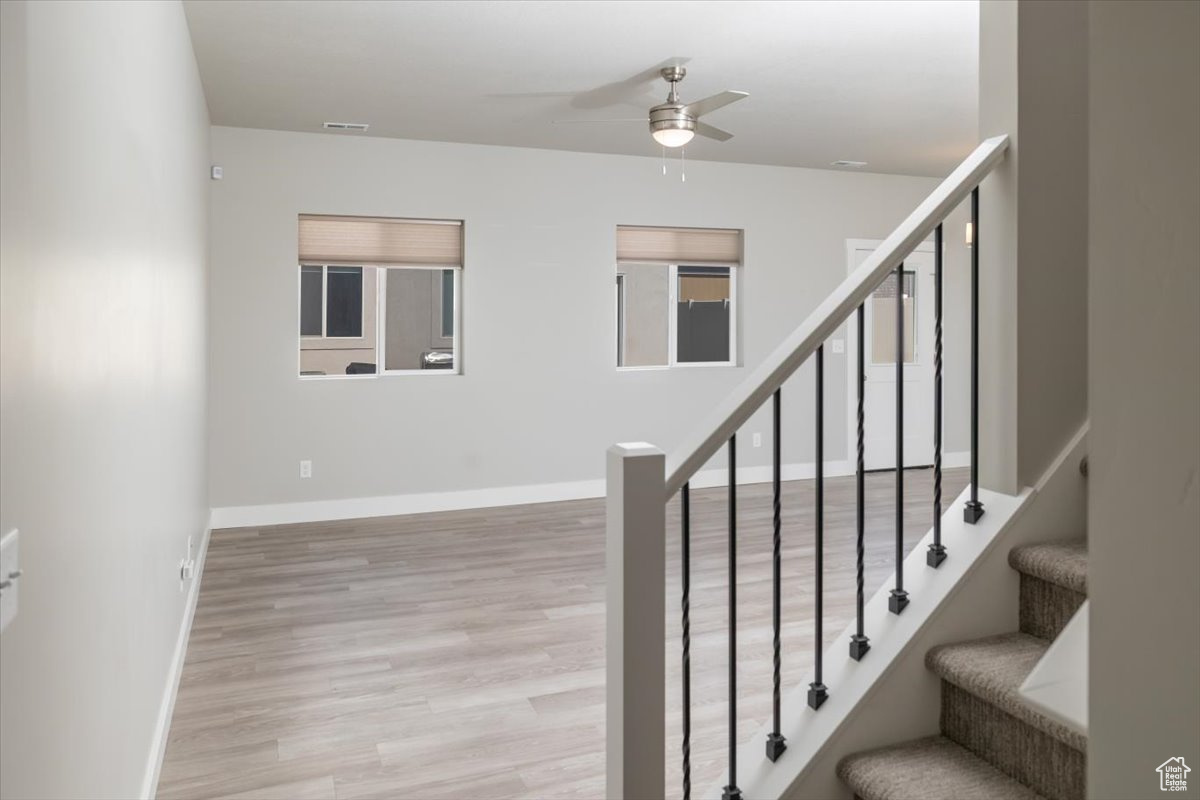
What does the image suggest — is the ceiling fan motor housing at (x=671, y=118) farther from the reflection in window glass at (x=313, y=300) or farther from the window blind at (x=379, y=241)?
the reflection in window glass at (x=313, y=300)

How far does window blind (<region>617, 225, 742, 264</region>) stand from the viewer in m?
7.10

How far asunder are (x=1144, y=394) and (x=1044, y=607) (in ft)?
6.22

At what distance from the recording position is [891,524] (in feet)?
19.4

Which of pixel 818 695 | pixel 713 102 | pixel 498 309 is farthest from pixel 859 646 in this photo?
pixel 498 309

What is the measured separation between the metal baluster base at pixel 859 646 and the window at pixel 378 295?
4.81m

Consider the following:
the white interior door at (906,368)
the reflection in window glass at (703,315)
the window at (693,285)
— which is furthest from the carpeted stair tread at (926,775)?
the white interior door at (906,368)

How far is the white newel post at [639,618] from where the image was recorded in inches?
69.5

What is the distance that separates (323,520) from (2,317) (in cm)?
528

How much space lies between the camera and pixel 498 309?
261 inches

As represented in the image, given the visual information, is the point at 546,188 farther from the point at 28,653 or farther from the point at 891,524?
the point at 28,653

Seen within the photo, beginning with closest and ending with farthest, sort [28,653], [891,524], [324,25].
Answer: [28,653]
[324,25]
[891,524]

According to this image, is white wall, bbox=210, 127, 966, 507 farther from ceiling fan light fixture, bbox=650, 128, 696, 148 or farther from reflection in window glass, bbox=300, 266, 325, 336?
reflection in window glass, bbox=300, 266, 325, 336

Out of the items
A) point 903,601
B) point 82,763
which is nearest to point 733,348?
point 903,601

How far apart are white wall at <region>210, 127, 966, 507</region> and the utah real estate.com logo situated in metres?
6.21
